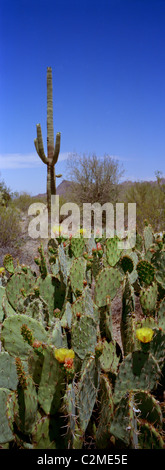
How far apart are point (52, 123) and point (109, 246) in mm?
10653

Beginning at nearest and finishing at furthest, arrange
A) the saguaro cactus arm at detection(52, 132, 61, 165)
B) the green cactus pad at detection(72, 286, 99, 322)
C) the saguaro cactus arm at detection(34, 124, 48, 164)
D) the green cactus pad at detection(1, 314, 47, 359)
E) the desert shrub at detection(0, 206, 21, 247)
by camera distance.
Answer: the green cactus pad at detection(1, 314, 47, 359) < the green cactus pad at detection(72, 286, 99, 322) < the desert shrub at detection(0, 206, 21, 247) < the saguaro cactus arm at detection(34, 124, 48, 164) < the saguaro cactus arm at detection(52, 132, 61, 165)

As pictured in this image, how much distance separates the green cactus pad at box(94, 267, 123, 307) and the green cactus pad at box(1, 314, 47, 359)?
0.55 meters

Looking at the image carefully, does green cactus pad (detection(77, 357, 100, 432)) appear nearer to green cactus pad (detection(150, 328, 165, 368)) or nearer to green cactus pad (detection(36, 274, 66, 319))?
green cactus pad (detection(150, 328, 165, 368))

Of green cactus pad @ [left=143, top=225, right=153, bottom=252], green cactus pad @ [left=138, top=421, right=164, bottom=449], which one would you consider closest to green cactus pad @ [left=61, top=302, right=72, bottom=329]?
green cactus pad @ [left=138, top=421, right=164, bottom=449]

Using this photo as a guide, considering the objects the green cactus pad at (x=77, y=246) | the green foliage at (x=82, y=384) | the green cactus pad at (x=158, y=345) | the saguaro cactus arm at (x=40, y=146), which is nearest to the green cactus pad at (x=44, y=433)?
the green foliage at (x=82, y=384)

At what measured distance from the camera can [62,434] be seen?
1562 mm

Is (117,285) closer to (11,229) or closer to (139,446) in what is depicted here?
(139,446)

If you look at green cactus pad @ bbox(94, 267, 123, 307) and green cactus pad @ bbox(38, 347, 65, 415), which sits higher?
green cactus pad @ bbox(94, 267, 123, 307)

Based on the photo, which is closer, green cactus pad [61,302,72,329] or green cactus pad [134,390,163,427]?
green cactus pad [134,390,163,427]

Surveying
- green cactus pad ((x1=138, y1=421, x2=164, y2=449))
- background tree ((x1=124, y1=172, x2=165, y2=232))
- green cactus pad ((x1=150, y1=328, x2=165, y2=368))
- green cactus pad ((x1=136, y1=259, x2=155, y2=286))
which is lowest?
green cactus pad ((x1=138, y1=421, x2=164, y2=449))

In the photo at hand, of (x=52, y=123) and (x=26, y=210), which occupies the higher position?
(x=52, y=123)

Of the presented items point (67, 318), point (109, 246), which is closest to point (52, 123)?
point (109, 246)

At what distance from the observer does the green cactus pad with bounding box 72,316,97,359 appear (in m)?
1.88

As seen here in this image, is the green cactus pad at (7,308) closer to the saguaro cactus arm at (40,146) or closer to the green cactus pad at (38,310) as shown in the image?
the green cactus pad at (38,310)
